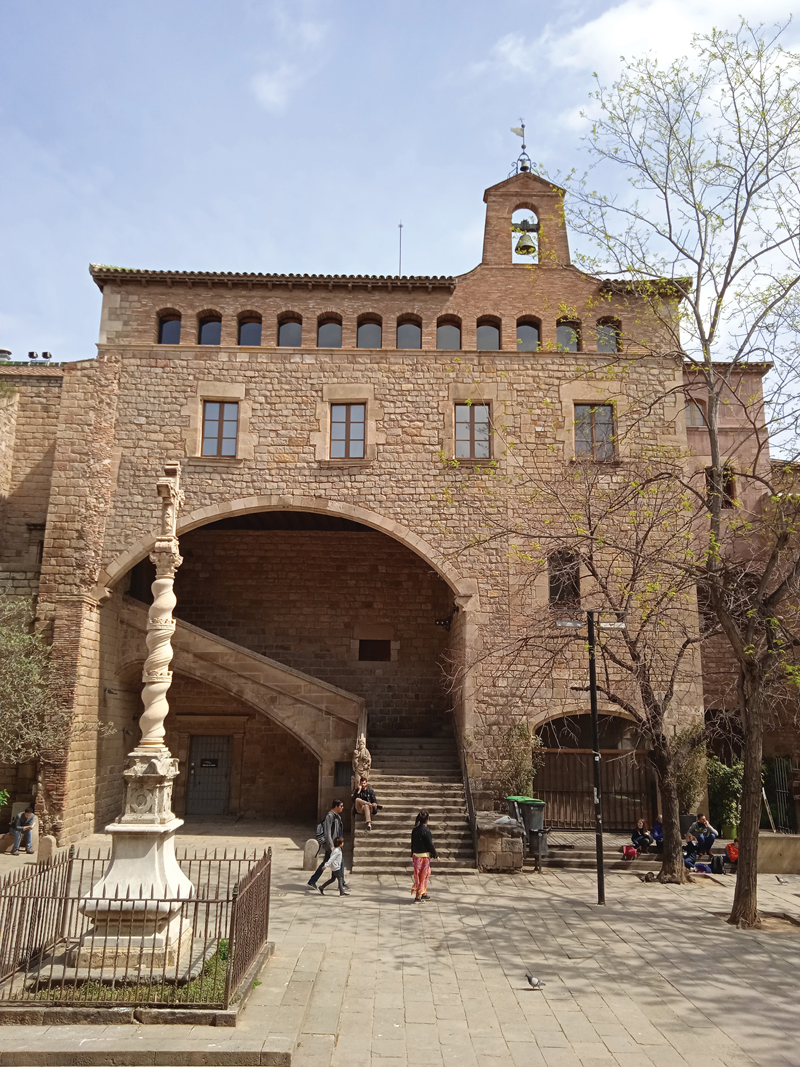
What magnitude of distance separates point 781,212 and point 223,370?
40.4 ft

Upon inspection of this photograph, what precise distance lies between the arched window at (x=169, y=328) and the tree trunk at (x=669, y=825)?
14392 millimetres

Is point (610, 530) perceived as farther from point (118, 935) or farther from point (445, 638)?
point (118, 935)

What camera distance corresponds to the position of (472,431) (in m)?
18.5

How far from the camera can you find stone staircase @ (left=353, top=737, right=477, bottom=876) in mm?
14156

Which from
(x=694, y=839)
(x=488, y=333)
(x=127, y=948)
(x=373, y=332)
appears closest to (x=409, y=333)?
(x=373, y=332)

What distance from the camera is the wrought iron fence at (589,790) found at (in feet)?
58.4

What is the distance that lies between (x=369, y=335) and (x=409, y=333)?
1002mm

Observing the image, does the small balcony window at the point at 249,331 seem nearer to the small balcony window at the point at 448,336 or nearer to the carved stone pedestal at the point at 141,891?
the small balcony window at the point at 448,336

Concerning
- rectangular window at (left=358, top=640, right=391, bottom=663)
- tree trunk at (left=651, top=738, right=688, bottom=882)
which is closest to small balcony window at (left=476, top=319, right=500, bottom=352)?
rectangular window at (left=358, top=640, right=391, bottom=663)

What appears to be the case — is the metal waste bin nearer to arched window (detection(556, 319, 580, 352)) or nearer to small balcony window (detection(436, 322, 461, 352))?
small balcony window (detection(436, 322, 461, 352))

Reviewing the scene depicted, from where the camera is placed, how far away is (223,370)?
1858cm

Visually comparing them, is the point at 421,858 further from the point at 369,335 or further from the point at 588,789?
the point at 369,335

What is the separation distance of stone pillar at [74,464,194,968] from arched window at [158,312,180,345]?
12.3m

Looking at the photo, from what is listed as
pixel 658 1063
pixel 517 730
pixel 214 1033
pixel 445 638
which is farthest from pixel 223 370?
pixel 658 1063
